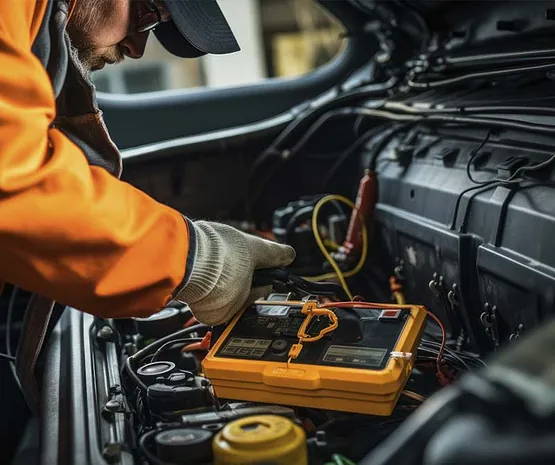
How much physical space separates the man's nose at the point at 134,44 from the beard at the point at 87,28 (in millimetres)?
44

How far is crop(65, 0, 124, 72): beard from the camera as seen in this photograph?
51.9 inches

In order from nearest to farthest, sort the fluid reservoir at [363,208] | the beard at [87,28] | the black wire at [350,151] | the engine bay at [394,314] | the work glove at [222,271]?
the engine bay at [394,314], the work glove at [222,271], the beard at [87,28], the fluid reservoir at [363,208], the black wire at [350,151]

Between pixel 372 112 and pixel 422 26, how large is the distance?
290mm

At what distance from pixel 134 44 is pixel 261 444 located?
938 mm

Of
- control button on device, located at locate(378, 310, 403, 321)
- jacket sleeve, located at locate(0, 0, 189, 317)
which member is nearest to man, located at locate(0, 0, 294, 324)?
jacket sleeve, located at locate(0, 0, 189, 317)

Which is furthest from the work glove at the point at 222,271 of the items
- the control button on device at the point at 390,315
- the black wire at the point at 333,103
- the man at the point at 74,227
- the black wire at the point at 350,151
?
the black wire at the point at 333,103

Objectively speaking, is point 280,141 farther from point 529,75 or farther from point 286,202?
point 529,75

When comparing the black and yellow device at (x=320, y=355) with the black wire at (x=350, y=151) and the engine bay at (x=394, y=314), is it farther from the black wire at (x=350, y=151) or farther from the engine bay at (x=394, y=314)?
the black wire at (x=350, y=151)

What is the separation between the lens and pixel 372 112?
197cm

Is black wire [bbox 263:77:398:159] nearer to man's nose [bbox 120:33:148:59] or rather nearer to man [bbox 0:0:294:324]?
man's nose [bbox 120:33:148:59]

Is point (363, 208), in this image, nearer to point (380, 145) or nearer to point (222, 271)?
point (380, 145)

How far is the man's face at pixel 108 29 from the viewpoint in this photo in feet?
4.37

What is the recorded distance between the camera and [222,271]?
1.17 meters

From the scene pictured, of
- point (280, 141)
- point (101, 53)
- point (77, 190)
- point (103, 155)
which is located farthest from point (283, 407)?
point (280, 141)
